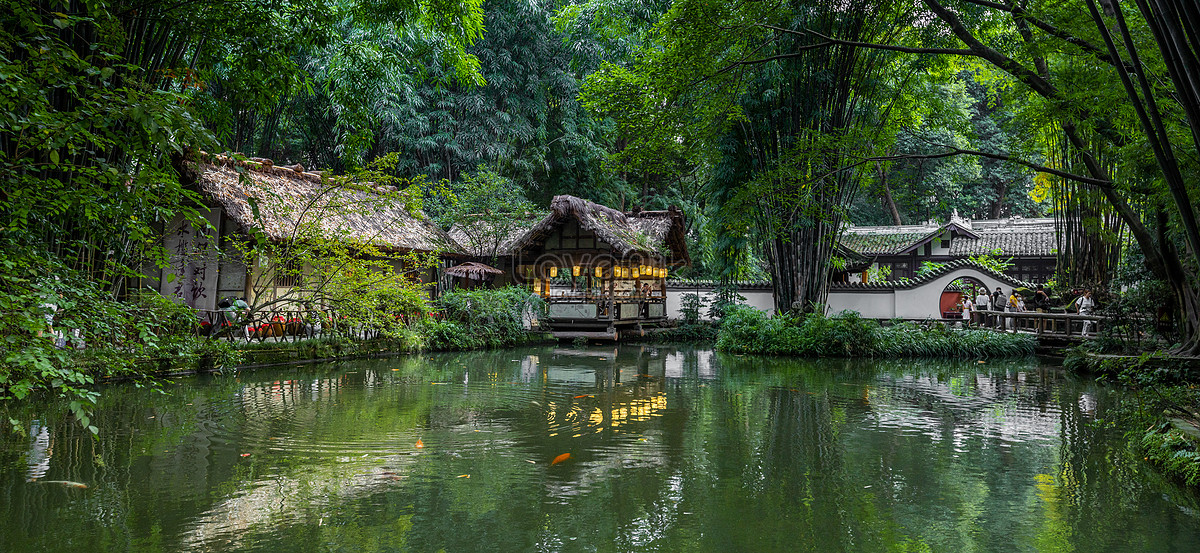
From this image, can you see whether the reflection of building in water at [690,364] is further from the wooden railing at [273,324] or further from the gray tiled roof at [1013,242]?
the gray tiled roof at [1013,242]

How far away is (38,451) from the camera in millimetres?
5102

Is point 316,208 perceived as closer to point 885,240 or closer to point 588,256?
point 588,256

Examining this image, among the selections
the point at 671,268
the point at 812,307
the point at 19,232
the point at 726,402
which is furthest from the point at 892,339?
the point at 19,232

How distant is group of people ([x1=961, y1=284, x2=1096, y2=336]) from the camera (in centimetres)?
1391

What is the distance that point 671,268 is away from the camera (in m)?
22.5

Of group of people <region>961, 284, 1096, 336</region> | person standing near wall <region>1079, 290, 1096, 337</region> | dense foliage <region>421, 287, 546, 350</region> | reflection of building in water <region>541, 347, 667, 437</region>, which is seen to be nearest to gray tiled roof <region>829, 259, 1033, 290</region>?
group of people <region>961, 284, 1096, 336</region>

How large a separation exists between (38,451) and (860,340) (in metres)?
13.0

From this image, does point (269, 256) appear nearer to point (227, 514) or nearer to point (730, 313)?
point (227, 514)

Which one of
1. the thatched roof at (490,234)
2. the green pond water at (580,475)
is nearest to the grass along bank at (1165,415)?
the green pond water at (580,475)

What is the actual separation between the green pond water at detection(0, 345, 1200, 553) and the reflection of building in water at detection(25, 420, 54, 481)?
0.02 m

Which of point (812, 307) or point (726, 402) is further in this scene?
point (812, 307)

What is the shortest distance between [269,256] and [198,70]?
456 cm

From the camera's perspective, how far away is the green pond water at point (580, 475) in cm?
351

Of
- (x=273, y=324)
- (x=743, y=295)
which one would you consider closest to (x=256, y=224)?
(x=273, y=324)
